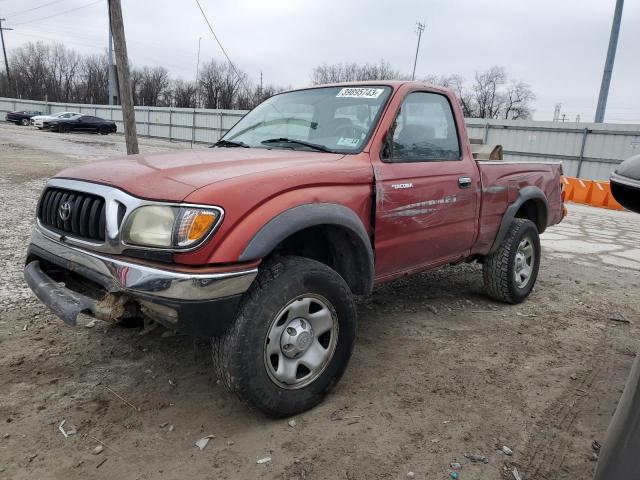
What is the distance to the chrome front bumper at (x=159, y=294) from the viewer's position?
2.16m

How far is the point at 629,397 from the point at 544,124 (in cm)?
1877

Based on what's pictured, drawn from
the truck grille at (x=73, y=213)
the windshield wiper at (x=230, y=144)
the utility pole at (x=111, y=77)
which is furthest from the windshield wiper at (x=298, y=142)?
the utility pole at (x=111, y=77)

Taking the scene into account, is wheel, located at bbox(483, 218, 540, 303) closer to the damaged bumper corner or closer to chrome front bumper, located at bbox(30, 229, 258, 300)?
chrome front bumper, located at bbox(30, 229, 258, 300)

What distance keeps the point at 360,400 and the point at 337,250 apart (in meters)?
0.89

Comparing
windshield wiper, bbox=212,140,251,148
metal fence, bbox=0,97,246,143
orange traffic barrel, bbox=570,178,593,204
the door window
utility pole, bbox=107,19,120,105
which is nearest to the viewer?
the door window

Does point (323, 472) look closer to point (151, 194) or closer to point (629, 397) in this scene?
point (629, 397)

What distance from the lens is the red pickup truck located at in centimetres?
221

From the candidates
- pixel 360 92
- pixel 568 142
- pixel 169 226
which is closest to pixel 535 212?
pixel 360 92

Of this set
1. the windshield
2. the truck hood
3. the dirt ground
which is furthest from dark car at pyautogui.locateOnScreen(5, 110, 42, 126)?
the truck hood

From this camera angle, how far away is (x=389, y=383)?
304cm

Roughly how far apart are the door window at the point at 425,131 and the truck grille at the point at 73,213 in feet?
5.90

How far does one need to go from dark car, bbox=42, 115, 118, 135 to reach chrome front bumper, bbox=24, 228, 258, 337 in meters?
31.5

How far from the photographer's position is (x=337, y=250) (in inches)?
116

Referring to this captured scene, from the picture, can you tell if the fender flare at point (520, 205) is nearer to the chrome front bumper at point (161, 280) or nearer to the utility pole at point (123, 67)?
the chrome front bumper at point (161, 280)
